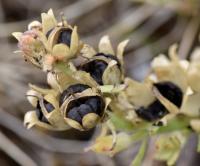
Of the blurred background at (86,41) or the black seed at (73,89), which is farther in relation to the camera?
the blurred background at (86,41)

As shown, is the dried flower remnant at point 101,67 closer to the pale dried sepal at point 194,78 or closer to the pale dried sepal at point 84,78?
the pale dried sepal at point 84,78

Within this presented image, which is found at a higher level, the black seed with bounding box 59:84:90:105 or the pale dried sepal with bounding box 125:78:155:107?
the black seed with bounding box 59:84:90:105

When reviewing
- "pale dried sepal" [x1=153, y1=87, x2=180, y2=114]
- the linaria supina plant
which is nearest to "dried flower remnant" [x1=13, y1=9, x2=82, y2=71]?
the linaria supina plant

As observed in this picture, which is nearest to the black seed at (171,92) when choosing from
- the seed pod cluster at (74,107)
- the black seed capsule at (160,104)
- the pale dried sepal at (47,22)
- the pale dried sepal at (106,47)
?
the black seed capsule at (160,104)

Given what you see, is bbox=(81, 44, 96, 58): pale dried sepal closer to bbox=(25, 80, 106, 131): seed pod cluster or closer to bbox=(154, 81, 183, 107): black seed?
bbox=(25, 80, 106, 131): seed pod cluster

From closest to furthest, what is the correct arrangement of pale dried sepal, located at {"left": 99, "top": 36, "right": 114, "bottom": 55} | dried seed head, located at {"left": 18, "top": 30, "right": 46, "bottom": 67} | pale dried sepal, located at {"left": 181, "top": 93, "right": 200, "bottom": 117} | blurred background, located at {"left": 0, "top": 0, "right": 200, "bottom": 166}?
dried seed head, located at {"left": 18, "top": 30, "right": 46, "bottom": 67} < pale dried sepal, located at {"left": 99, "top": 36, "right": 114, "bottom": 55} < pale dried sepal, located at {"left": 181, "top": 93, "right": 200, "bottom": 117} < blurred background, located at {"left": 0, "top": 0, "right": 200, "bottom": 166}

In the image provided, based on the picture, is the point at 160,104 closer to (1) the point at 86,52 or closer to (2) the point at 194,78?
(2) the point at 194,78
